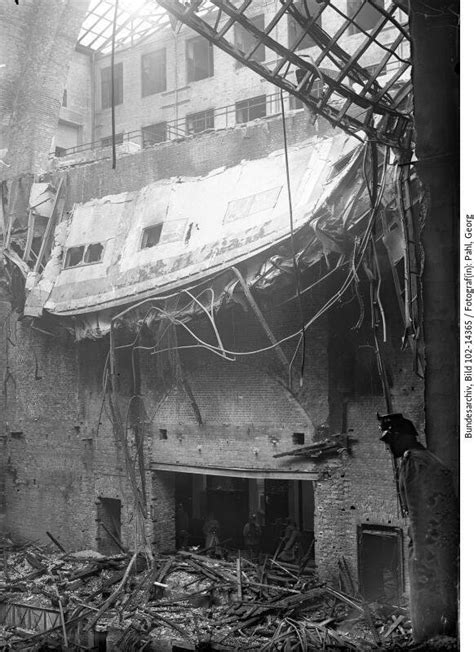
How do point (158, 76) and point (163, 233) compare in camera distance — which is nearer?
point (163, 233)

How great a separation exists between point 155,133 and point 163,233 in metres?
9.67

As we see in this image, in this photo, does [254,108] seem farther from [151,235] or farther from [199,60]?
[151,235]

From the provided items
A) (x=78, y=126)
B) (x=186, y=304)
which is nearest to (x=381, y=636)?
(x=186, y=304)

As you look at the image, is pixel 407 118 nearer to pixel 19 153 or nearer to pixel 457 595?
pixel 457 595

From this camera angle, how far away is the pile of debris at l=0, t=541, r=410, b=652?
384 inches

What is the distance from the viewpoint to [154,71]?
21.0m

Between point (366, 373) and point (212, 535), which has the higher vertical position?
point (366, 373)

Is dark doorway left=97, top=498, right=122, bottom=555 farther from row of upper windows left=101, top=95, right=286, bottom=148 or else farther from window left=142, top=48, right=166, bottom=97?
window left=142, top=48, right=166, bottom=97

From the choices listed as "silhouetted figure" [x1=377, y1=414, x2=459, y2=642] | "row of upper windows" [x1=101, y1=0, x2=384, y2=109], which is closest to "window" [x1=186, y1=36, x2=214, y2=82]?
"row of upper windows" [x1=101, y1=0, x2=384, y2=109]

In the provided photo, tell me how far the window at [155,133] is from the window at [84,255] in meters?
7.71

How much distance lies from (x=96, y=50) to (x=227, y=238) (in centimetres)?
1155

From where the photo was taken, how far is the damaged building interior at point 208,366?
10.1m

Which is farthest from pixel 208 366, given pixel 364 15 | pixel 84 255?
pixel 364 15

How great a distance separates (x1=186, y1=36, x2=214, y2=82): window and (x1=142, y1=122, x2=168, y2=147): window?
160cm
